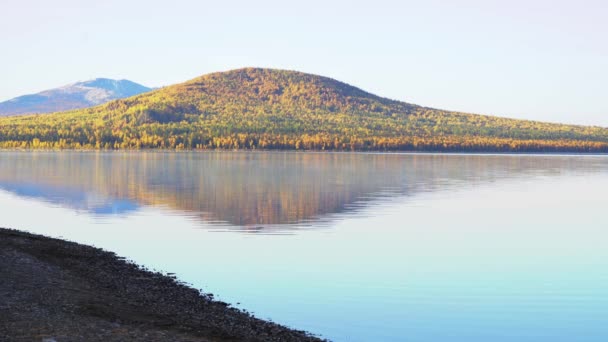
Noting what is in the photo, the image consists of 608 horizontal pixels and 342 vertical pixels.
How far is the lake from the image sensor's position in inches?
829

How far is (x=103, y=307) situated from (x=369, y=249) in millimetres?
17582

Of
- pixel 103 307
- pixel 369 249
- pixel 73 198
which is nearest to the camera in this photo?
pixel 103 307

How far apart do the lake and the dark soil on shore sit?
1734mm

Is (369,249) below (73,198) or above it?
below

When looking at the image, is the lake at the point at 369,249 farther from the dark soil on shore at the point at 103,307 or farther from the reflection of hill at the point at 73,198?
the dark soil on shore at the point at 103,307

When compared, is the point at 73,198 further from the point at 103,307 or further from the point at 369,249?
the point at 103,307

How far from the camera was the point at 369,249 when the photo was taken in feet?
111

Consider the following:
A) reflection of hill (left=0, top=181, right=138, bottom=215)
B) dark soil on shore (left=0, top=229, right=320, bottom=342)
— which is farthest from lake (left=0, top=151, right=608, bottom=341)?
dark soil on shore (left=0, top=229, right=320, bottom=342)

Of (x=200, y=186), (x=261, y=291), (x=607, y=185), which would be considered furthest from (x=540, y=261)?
(x=607, y=185)

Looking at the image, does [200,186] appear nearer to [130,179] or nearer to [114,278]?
[130,179]

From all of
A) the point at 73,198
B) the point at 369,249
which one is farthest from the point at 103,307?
the point at 73,198

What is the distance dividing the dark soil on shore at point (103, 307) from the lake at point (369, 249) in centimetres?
173

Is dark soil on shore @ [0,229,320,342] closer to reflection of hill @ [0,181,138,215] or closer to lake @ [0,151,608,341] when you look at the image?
lake @ [0,151,608,341]

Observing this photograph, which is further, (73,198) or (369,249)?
(73,198)
